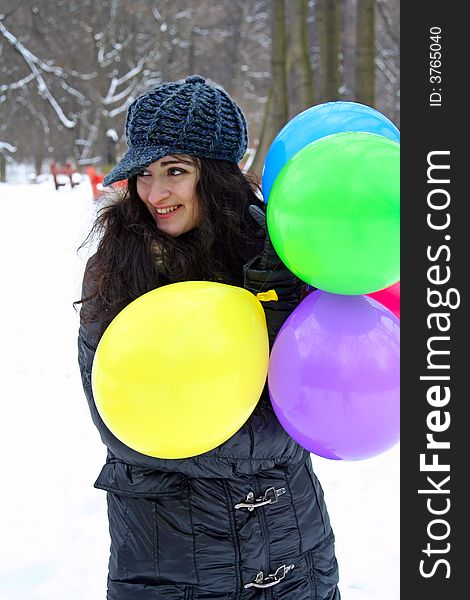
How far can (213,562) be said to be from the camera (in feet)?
5.79

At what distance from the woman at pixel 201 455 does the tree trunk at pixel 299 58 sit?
873 cm

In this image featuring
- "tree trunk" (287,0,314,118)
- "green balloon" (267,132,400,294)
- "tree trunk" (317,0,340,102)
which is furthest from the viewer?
"tree trunk" (317,0,340,102)

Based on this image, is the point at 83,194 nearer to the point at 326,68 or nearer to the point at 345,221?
the point at 326,68

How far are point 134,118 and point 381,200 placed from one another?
81cm

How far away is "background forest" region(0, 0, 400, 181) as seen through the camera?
95.8ft

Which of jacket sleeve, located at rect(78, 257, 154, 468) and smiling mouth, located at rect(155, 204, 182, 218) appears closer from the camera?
jacket sleeve, located at rect(78, 257, 154, 468)

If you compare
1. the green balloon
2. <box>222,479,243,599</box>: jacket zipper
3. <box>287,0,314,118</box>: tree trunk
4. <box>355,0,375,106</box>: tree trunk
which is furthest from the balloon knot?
<box>287,0,314,118</box>: tree trunk

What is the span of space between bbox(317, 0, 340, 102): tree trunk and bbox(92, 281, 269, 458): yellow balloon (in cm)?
1002

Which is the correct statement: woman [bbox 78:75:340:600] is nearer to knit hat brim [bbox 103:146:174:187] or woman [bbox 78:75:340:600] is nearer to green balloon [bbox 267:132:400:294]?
knit hat brim [bbox 103:146:174:187]

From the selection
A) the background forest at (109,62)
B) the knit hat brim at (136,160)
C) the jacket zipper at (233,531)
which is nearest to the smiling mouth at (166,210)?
the knit hat brim at (136,160)

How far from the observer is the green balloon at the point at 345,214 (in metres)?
1.39

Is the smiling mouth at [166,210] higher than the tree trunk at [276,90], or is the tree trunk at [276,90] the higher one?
the tree trunk at [276,90]

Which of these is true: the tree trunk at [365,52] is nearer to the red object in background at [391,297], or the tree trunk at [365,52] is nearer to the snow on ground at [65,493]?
the snow on ground at [65,493]

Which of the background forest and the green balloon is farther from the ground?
the background forest
